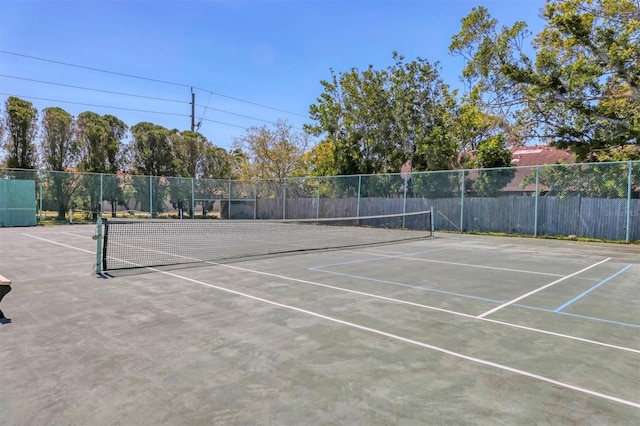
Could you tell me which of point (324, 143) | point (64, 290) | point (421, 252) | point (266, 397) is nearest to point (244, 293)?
point (64, 290)

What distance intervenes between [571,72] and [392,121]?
1060 centimetres

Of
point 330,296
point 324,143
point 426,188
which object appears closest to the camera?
point 330,296

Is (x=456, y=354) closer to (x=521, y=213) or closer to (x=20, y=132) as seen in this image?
(x=521, y=213)

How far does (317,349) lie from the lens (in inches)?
158

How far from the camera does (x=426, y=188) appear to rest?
69.9 ft

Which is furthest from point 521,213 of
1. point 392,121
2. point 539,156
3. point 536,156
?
point 536,156

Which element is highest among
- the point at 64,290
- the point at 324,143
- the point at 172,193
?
the point at 324,143

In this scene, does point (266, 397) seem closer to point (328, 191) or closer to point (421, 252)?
point (421, 252)

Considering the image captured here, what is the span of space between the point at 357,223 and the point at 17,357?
21.7 meters

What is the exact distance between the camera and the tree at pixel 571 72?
1723cm

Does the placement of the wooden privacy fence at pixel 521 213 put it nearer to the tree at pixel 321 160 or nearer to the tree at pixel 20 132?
the tree at pixel 321 160

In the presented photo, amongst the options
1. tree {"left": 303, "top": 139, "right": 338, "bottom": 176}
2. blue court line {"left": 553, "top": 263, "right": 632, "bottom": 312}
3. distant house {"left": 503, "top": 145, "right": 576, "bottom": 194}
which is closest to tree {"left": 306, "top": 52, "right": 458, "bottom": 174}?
tree {"left": 303, "top": 139, "right": 338, "bottom": 176}

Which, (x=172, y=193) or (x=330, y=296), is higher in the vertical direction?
(x=172, y=193)

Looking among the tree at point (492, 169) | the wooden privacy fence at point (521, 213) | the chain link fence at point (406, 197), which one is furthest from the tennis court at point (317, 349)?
the tree at point (492, 169)
